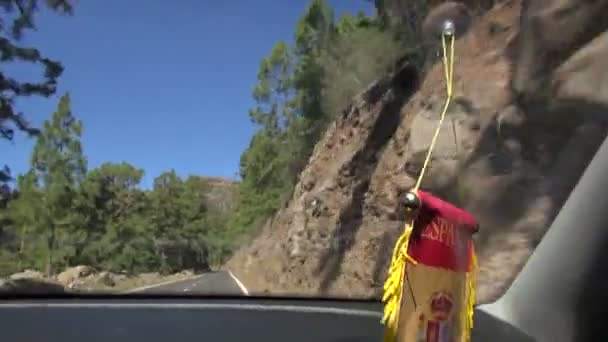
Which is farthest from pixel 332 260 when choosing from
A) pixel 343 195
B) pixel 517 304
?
pixel 517 304

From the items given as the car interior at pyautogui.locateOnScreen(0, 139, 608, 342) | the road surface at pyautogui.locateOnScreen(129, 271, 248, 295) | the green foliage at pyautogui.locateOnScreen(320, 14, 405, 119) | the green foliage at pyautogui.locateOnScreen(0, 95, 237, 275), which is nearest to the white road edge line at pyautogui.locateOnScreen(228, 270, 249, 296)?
the road surface at pyautogui.locateOnScreen(129, 271, 248, 295)

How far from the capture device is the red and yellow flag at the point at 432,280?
1910 mm

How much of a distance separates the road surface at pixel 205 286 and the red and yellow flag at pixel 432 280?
2898 millimetres

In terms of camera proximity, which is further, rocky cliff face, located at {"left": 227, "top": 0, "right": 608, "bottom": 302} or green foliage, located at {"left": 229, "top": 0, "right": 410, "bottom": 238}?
green foliage, located at {"left": 229, "top": 0, "right": 410, "bottom": 238}

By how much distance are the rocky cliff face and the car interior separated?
0.30 metres

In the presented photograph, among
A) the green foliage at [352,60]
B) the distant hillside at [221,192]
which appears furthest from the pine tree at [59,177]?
the green foliage at [352,60]

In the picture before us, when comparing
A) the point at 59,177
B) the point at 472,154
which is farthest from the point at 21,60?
the point at 472,154

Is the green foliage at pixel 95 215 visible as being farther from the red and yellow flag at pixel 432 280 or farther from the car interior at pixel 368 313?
the red and yellow flag at pixel 432 280

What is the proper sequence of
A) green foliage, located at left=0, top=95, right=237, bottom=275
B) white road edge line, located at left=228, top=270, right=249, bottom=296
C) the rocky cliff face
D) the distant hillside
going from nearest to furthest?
→ the rocky cliff face → green foliage, located at left=0, top=95, right=237, bottom=275 → white road edge line, located at left=228, top=270, right=249, bottom=296 → the distant hillside

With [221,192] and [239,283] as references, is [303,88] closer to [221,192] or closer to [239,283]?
[221,192]

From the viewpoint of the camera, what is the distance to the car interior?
3260mm

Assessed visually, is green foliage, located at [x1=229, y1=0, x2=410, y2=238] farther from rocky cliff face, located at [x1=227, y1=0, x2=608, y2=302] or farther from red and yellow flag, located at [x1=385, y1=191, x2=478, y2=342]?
red and yellow flag, located at [x1=385, y1=191, x2=478, y2=342]

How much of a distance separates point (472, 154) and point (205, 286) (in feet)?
6.97

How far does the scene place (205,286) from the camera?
489cm
